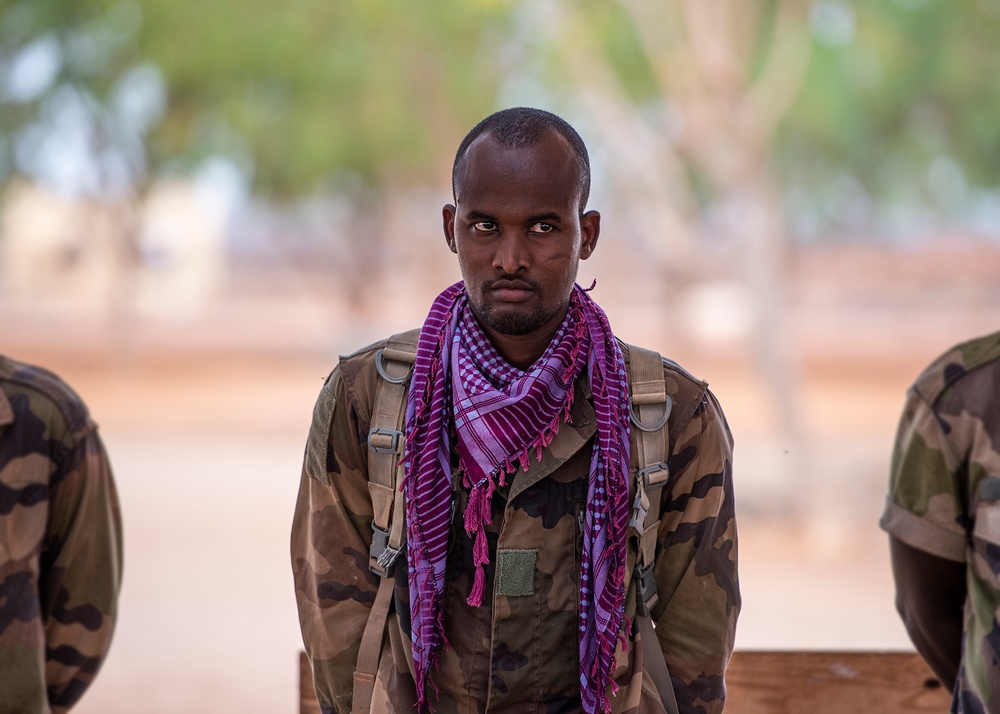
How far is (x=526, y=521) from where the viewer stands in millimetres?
2031

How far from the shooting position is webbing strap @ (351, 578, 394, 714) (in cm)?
202

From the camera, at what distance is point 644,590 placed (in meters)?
2.06

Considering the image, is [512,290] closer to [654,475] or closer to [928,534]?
[654,475]

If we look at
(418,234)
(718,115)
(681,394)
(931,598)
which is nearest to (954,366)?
(931,598)

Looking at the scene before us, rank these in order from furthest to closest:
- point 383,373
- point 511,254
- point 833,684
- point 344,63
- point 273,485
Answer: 1. point 344,63
2. point 273,485
3. point 833,684
4. point 383,373
5. point 511,254

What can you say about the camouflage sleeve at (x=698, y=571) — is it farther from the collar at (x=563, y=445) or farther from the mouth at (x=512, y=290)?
the mouth at (x=512, y=290)

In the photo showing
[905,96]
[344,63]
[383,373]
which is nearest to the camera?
[383,373]

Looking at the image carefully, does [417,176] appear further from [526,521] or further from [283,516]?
[526,521]

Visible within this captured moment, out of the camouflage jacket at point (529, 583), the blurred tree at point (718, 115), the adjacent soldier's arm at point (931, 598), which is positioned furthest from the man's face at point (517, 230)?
the blurred tree at point (718, 115)

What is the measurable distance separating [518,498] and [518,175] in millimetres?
552

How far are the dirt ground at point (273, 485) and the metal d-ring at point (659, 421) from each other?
5085 mm

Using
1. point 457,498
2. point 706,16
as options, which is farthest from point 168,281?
point 457,498

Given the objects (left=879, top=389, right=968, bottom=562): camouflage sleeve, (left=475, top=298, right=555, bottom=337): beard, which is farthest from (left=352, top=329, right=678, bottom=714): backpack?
(left=879, top=389, right=968, bottom=562): camouflage sleeve

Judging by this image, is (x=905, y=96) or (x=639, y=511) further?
(x=905, y=96)
